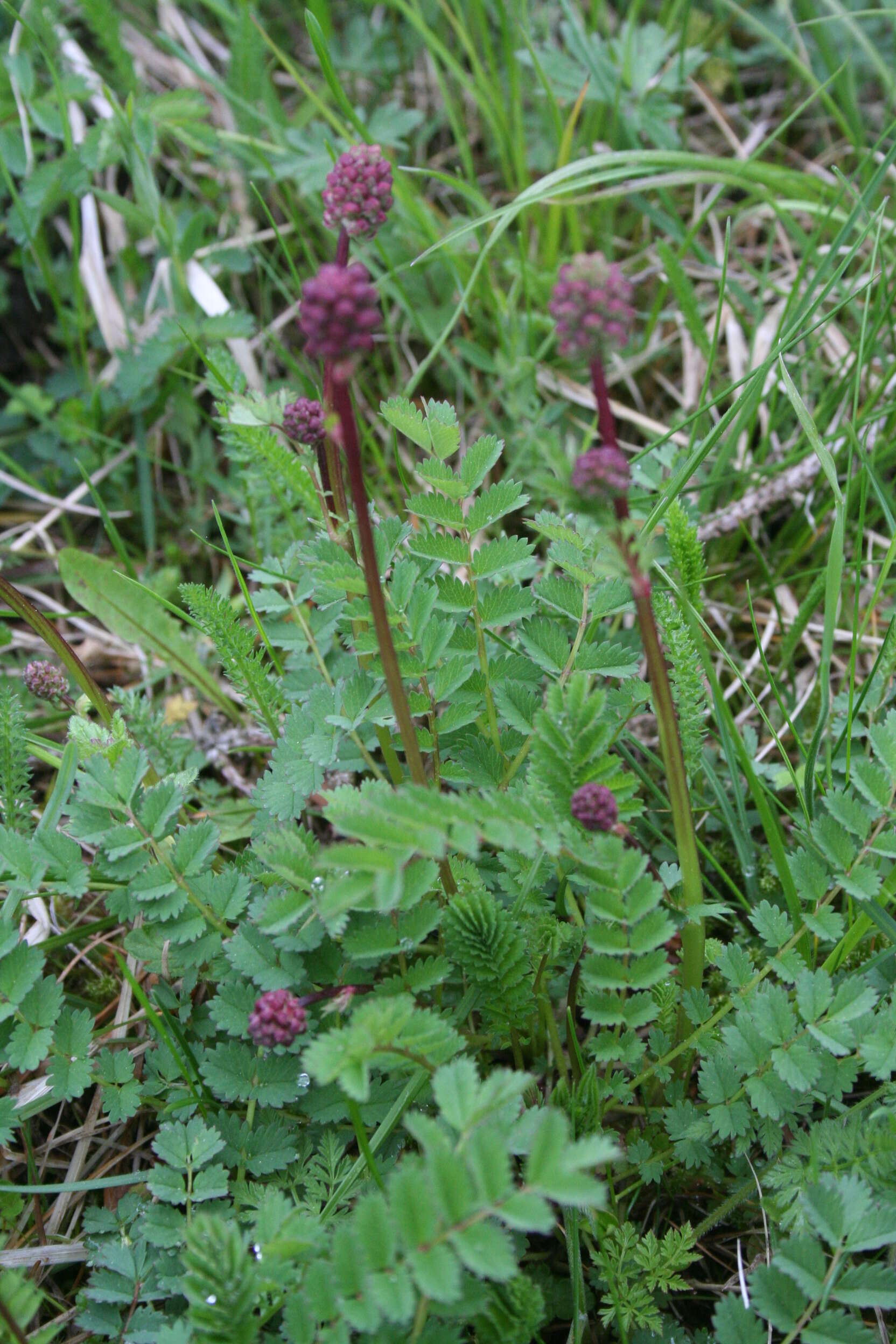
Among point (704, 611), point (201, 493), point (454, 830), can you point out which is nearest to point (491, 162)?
point (201, 493)

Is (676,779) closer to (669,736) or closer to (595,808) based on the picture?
(669,736)

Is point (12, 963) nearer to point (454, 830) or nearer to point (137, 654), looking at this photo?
point (454, 830)

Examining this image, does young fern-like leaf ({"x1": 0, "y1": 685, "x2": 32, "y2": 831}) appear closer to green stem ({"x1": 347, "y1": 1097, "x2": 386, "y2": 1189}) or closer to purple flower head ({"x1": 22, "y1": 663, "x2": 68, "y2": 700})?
purple flower head ({"x1": 22, "y1": 663, "x2": 68, "y2": 700})

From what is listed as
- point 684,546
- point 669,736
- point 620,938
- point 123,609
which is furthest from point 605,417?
point 123,609

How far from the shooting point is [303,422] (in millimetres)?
1940

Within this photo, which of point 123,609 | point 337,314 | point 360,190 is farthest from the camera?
point 123,609

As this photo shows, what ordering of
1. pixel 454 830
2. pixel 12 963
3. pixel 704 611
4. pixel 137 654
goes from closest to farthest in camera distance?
pixel 454 830, pixel 12 963, pixel 704 611, pixel 137 654

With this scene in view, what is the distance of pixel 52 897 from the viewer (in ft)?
8.53

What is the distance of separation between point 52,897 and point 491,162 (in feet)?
10.5

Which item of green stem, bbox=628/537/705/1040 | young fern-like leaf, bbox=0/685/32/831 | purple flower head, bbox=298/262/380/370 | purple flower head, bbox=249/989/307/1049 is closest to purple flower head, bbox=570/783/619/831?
green stem, bbox=628/537/705/1040

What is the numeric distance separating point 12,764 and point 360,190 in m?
1.38

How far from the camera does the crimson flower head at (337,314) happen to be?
1.39 m

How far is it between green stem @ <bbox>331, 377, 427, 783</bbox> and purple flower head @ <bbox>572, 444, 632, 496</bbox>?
0.33 metres

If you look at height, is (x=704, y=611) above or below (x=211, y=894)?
below
